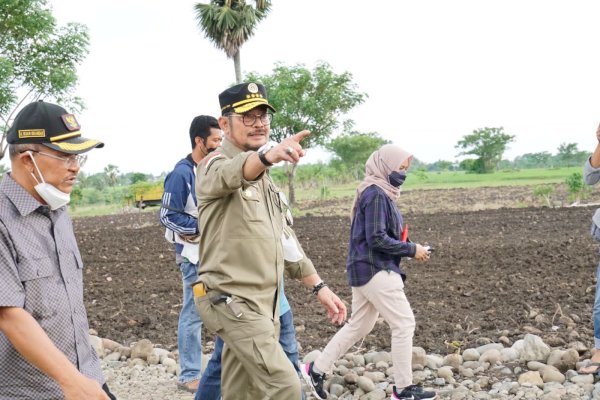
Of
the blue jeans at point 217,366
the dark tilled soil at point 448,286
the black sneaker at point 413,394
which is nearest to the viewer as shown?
the blue jeans at point 217,366

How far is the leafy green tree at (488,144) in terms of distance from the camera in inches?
2960

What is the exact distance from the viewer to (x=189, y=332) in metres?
4.71

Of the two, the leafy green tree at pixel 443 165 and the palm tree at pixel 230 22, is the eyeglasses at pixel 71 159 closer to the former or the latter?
→ the palm tree at pixel 230 22

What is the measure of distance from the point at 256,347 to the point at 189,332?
1903mm

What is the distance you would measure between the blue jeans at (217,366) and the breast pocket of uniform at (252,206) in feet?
2.52

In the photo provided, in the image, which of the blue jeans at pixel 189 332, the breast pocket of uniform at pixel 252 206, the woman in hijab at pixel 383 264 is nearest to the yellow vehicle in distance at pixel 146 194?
the blue jeans at pixel 189 332

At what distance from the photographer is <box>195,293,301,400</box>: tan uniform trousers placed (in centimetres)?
293

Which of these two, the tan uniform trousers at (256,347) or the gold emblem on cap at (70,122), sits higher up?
the gold emblem on cap at (70,122)

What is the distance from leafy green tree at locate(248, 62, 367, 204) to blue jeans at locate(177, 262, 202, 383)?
22.2m

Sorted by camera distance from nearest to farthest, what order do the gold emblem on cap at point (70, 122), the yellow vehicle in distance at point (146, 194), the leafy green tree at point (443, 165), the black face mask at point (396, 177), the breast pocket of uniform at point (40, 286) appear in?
the breast pocket of uniform at point (40, 286) → the gold emblem on cap at point (70, 122) → the black face mask at point (396, 177) → the yellow vehicle in distance at point (146, 194) → the leafy green tree at point (443, 165)

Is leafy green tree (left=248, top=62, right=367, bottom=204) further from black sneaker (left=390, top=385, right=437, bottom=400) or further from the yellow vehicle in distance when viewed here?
black sneaker (left=390, top=385, right=437, bottom=400)

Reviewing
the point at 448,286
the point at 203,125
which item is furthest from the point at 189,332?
the point at 448,286

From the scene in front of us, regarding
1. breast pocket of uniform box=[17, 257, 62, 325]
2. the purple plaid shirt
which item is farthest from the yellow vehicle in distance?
breast pocket of uniform box=[17, 257, 62, 325]

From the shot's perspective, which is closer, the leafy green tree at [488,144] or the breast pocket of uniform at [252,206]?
the breast pocket of uniform at [252,206]
